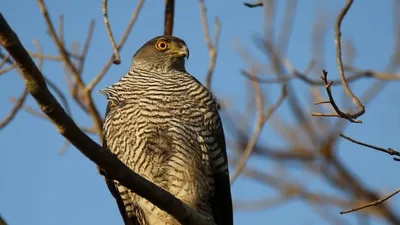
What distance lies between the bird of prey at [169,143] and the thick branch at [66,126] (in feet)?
5.31

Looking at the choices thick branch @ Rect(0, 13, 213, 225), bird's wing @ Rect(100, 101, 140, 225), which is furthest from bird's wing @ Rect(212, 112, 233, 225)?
thick branch @ Rect(0, 13, 213, 225)

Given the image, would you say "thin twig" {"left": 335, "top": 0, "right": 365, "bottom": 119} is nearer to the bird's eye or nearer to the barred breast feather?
the barred breast feather

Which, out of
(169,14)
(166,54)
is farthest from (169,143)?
(166,54)

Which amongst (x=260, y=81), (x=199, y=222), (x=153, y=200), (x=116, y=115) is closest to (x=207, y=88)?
(x=260, y=81)

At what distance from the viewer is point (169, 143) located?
6211 millimetres

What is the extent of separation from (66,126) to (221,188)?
10.7 ft

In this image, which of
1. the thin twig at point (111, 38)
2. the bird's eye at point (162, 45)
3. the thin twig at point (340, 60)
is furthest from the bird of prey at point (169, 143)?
the thin twig at point (340, 60)

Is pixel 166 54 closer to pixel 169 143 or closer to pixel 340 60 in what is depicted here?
pixel 169 143

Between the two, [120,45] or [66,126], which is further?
[120,45]

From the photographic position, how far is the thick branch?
3.31 m

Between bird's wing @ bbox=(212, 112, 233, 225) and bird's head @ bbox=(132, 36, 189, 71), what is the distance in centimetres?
130

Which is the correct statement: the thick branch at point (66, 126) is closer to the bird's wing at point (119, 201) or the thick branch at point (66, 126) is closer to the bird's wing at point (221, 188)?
the bird's wing at point (221, 188)

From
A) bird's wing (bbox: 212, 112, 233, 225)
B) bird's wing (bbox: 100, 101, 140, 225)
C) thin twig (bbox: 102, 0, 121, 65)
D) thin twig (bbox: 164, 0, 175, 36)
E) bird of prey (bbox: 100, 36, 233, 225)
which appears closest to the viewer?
thin twig (bbox: 102, 0, 121, 65)

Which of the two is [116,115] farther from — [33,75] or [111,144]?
[33,75]
